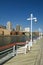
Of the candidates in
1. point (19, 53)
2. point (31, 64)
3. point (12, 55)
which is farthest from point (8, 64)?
point (19, 53)

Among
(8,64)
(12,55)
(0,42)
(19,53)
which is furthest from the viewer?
(0,42)

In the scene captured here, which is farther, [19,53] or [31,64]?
[19,53]

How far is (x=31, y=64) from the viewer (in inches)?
571

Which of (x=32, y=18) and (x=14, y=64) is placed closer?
(x=14, y=64)

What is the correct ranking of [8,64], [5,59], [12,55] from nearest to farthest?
[8,64]
[5,59]
[12,55]

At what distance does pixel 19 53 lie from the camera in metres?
22.0

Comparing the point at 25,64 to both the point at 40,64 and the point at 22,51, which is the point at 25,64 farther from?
the point at 22,51

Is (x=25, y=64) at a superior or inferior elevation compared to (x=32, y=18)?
inferior

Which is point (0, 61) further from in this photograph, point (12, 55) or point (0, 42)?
point (0, 42)

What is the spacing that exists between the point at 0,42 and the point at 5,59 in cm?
1824

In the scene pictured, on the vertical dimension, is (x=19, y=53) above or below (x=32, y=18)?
below

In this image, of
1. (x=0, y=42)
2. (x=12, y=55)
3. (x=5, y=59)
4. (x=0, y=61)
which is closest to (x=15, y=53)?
(x=12, y=55)

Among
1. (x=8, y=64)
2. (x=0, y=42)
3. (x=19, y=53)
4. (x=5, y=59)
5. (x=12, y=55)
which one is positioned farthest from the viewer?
(x=0, y=42)

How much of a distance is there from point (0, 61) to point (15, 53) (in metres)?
5.50
